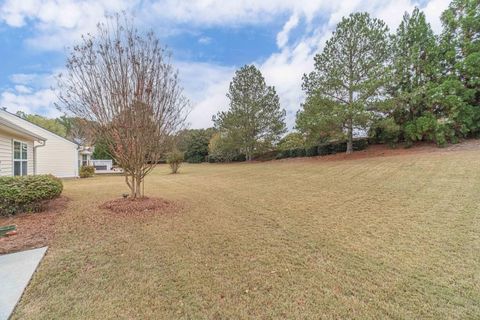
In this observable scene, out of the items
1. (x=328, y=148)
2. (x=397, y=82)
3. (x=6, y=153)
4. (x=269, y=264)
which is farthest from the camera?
(x=328, y=148)

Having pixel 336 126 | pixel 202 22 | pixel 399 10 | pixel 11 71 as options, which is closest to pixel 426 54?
pixel 399 10

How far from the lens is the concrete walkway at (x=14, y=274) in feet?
8.18

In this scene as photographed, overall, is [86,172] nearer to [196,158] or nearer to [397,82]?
[196,158]

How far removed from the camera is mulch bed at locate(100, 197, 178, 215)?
244 inches

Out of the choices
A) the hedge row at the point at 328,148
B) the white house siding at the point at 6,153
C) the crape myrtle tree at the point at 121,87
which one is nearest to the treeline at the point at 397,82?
the hedge row at the point at 328,148

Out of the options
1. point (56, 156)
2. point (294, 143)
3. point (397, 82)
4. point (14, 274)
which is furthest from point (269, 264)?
point (294, 143)

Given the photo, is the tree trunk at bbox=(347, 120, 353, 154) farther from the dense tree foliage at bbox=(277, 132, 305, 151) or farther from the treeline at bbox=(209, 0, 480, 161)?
the dense tree foliage at bbox=(277, 132, 305, 151)

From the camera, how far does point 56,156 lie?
16391mm

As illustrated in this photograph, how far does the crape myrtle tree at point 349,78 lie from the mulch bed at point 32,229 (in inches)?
700

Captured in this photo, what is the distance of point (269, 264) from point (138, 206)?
454cm

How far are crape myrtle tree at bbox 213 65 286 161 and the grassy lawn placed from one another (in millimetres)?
22075

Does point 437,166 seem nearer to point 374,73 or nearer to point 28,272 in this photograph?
point 374,73

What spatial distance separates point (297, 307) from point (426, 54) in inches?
940

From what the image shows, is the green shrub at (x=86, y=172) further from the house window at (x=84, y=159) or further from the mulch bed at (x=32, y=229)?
the mulch bed at (x=32, y=229)
